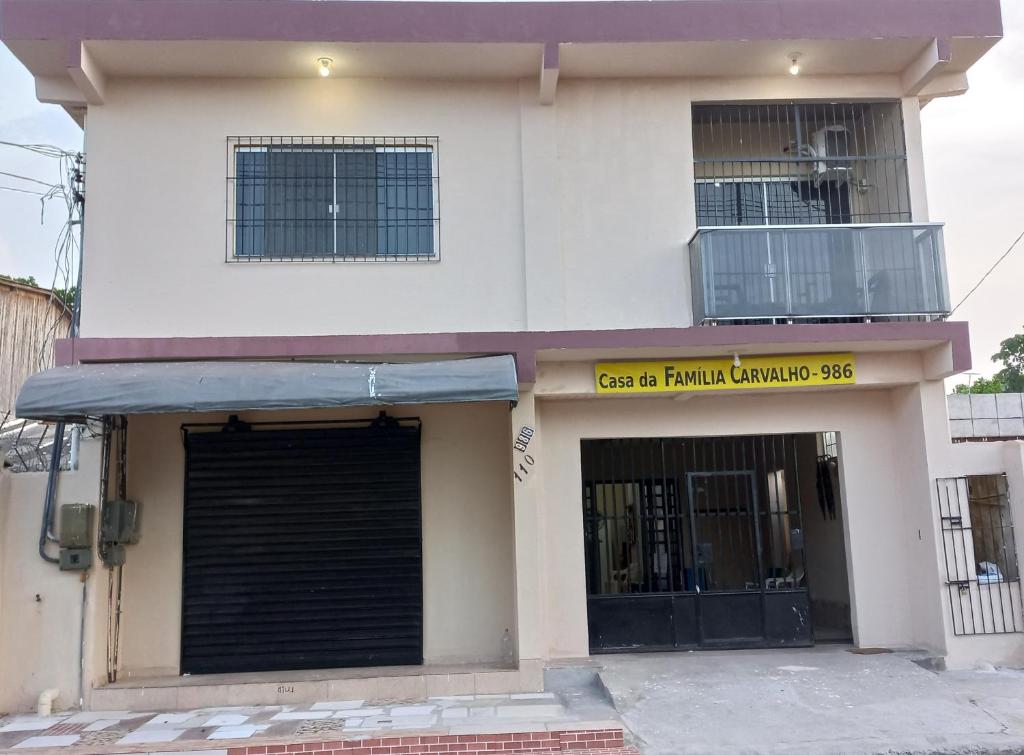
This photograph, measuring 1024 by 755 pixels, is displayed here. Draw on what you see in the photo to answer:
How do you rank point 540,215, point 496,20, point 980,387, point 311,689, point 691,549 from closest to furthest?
point 311,689 < point 496,20 < point 540,215 < point 691,549 < point 980,387

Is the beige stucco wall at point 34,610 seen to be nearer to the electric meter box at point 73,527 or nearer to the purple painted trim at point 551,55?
the electric meter box at point 73,527

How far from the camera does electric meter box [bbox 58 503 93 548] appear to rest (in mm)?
8609

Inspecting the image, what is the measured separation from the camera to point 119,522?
30.1 ft

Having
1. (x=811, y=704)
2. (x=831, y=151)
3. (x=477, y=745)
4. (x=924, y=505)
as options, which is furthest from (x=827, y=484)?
(x=477, y=745)

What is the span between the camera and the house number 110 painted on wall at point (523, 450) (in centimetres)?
916

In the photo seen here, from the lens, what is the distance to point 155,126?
9.63 m

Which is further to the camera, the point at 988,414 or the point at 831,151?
the point at 988,414

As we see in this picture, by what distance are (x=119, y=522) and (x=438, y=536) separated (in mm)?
3397

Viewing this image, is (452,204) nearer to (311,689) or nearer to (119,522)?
(119,522)

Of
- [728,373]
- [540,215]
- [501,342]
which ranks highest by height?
[540,215]


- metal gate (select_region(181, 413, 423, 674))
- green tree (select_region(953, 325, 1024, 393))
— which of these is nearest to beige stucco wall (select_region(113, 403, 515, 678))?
metal gate (select_region(181, 413, 423, 674))

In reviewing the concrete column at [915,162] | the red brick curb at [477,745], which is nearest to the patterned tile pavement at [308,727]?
the red brick curb at [477,745]

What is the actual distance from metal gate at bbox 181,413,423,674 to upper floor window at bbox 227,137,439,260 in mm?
2052

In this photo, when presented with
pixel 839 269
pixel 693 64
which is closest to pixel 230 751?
pixel 839 269
